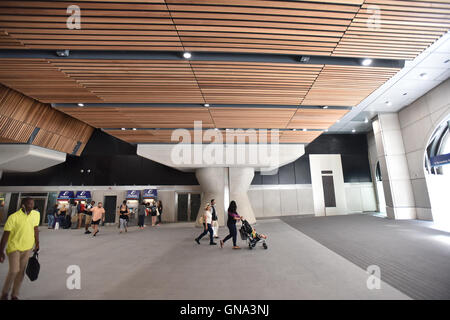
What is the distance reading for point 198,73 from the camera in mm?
5004

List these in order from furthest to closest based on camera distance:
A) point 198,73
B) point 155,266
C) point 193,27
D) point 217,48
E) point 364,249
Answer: point 364,249 < point 198,73 < point 155,266 < point 217,48 < point 193,27

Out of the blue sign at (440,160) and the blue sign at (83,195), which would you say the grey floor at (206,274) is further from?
the blue sign at (83,195)

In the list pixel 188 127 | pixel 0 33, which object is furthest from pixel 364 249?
pixel 0 33

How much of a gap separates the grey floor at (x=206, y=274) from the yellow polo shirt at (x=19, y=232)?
899mm

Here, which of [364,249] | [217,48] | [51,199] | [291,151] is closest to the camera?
[217,48]

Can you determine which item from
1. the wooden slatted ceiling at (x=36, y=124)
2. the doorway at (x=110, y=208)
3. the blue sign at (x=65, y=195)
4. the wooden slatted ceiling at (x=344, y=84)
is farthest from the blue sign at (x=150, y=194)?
the wooden slatted ceiling at (x=344, y=84)

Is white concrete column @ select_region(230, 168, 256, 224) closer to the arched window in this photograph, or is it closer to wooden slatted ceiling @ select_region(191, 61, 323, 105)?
wooden slatted ceiling @ select_region(191, 61, 323, 105)

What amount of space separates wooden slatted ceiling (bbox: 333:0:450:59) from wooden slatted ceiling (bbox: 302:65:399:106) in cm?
43

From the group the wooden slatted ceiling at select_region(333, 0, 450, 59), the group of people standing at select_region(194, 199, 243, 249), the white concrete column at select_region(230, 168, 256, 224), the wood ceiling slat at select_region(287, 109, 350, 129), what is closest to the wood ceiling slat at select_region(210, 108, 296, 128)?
the wood ceiling slat at select_region(287, 109, 350, 129)

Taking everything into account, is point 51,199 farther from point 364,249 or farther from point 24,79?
point 364,249

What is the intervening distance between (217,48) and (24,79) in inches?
204

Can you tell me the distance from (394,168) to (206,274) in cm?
1233

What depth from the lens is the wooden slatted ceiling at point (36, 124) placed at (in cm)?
822

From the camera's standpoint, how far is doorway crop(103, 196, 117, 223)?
14.8 m
